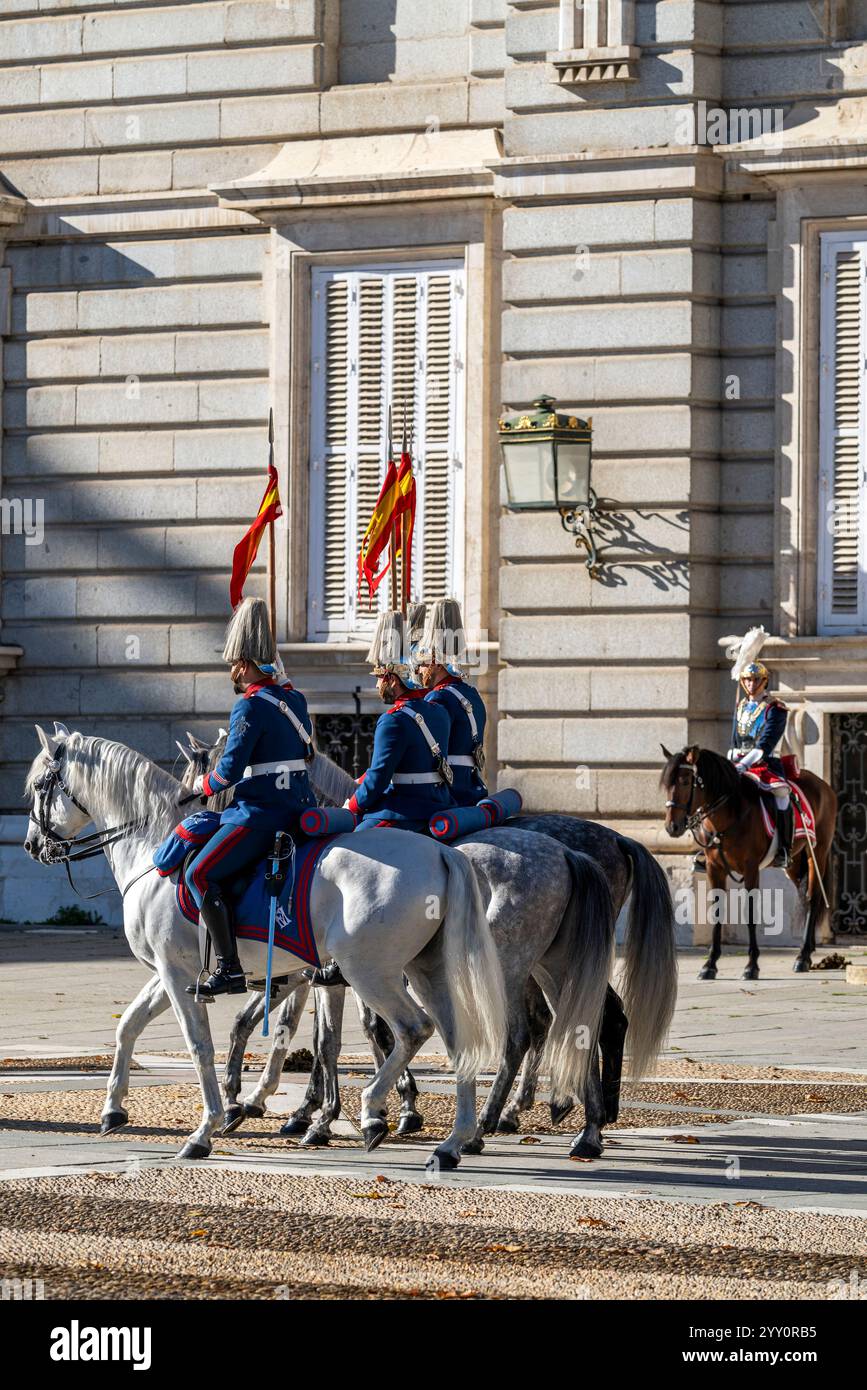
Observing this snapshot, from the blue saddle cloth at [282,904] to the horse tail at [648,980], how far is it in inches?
59.8

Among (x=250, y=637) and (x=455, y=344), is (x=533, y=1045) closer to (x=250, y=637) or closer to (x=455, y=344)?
(x=250, y=637)

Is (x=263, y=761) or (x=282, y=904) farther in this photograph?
(x=263, y=761)

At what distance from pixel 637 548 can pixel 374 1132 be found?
10.7 meters

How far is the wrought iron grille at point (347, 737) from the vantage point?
2109 cm

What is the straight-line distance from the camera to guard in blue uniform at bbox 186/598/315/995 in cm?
977

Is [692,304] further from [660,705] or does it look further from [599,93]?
[660,705]

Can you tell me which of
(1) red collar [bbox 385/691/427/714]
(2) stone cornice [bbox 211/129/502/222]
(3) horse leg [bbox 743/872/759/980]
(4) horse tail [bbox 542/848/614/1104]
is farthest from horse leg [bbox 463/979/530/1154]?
(2) stone cornice [bbox 211/129/502/222]

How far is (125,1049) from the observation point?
1020 centimetres

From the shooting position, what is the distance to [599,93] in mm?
19875

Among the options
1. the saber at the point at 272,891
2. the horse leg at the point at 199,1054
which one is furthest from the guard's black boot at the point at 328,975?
the horse leg at the point at 199,1054

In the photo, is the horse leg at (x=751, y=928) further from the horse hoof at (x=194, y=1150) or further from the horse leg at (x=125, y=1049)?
the horse hoof at (x=194, y=1150)

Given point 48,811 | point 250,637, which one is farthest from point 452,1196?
point 48,811
